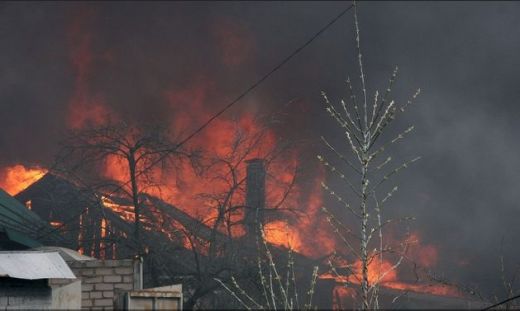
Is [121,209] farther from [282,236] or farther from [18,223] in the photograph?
[282,236]

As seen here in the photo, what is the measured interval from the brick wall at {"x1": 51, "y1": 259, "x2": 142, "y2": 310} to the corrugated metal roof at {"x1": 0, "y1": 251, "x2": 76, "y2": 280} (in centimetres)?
48

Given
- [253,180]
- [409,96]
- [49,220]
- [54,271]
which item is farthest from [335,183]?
[54,271]

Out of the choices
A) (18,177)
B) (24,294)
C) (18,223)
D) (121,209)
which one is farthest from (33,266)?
(18,177)

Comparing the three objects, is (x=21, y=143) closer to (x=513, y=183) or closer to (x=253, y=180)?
(x=253, y=180)

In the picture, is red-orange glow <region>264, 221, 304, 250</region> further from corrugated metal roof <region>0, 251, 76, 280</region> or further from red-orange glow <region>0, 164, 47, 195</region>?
corrugated metal roof <region>0, 251, 76, 280</region>

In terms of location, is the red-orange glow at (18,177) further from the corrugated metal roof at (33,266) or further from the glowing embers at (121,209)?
the corrugated metal roof at (33,266)

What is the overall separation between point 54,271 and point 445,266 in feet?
55.4

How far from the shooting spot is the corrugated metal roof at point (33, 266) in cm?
877

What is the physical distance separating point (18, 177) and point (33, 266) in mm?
14404

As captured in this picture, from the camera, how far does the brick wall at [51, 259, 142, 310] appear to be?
380 inches

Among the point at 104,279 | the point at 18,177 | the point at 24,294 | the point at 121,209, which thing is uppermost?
the point at 18,177

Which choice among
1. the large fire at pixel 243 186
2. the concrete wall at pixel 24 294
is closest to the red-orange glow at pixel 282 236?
the large fire at pixel 243 186

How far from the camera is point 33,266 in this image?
905 centimetres

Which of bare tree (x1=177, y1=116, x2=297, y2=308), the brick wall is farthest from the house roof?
the brick wall
